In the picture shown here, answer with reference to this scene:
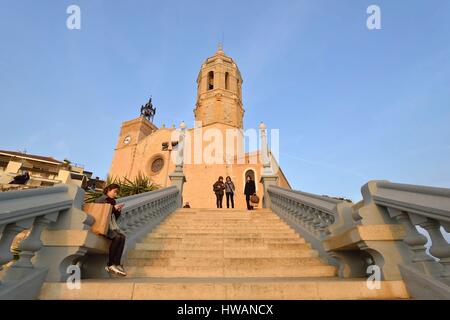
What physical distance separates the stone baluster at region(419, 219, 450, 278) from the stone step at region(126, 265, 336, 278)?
1.53 m

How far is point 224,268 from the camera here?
3289mm

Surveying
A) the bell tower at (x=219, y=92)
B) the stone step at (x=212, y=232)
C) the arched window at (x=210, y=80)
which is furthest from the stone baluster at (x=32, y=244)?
the arched window at (x=210, y=80)

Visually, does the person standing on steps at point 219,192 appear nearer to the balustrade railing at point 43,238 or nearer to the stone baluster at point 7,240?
the balustrade railing at point 43,238

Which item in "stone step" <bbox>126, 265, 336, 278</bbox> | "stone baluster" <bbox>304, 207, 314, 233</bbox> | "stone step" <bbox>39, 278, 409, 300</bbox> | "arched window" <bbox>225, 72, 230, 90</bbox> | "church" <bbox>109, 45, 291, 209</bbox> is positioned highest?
"arched window" <bbox>225, 72, 230, 90</bbox>

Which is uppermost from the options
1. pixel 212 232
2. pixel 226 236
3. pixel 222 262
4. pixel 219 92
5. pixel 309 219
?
pixel 219 92

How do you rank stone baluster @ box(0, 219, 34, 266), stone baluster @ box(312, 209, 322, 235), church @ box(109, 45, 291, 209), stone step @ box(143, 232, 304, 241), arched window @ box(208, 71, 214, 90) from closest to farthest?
stone baluster @ box(0, 219, 34, 266)
stone baluster @ box(312, 209, 322, 235)
stone step @ box(143, 232, 304, 241)
church @ box(109, 45, 291, 209)
arched window @ box(208, 71, 214, 90)

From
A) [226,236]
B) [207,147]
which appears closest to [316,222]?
[226,236]

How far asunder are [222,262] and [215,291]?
130cm

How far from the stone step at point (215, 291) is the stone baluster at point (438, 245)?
46cm

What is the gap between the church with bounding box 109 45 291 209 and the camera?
18.4 meters

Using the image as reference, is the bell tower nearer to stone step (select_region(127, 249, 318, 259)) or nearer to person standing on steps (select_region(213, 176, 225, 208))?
person standing on steps (select_region(213, 176, 225, 208))

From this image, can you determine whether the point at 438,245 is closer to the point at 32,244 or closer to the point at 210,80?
the point at 32,244

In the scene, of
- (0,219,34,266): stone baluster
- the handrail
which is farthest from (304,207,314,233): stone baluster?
(0,219,34,266): stone baluster
